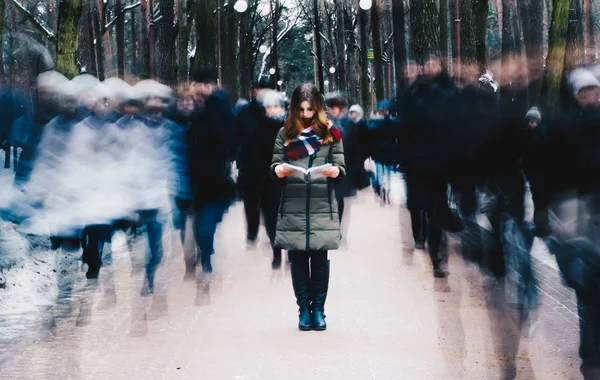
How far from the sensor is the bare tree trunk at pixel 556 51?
20531 mm

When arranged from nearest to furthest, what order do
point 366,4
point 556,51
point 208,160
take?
point 208,160 < point 556,51 < point 366,4

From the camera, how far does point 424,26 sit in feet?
78.7

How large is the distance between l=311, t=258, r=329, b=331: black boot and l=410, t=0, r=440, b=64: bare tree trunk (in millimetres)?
16550

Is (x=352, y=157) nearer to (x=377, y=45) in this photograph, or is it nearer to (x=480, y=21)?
(x=480, y=21)

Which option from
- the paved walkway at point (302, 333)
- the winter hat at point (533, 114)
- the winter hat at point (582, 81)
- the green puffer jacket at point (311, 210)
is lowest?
the paved walkway at point (302, 333)

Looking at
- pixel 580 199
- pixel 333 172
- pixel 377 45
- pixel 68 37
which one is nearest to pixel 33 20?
pixel 377 45

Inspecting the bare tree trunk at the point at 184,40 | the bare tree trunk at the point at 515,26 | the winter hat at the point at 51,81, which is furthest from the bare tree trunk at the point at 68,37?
the bare tree trunk at the point at 515,26

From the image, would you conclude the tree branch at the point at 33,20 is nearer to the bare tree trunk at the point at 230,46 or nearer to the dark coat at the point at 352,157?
the bare tree trunk at the point at 230,46

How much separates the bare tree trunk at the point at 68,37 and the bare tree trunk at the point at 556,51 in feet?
28.5

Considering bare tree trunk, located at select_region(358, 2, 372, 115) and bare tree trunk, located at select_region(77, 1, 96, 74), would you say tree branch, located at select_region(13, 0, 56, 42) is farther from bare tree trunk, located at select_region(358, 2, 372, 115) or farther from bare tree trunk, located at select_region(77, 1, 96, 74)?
bare tree trunk, located at select_region(358, 2, 372, 115)

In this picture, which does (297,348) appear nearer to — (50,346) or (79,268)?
(50,346)

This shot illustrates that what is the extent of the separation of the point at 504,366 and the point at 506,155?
279cm

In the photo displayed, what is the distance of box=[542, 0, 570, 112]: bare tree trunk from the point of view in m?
20.5

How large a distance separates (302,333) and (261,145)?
3.86m
